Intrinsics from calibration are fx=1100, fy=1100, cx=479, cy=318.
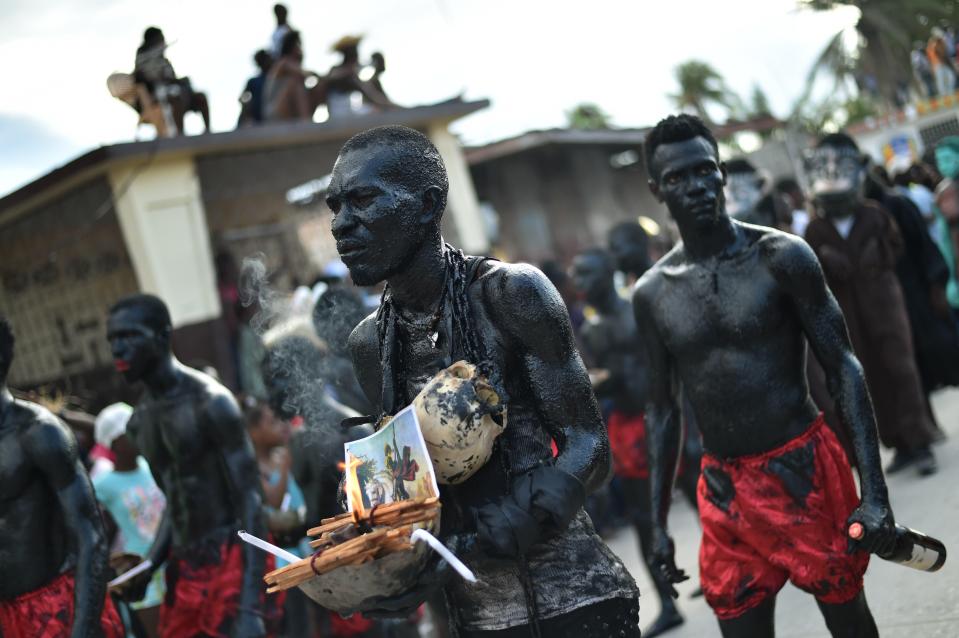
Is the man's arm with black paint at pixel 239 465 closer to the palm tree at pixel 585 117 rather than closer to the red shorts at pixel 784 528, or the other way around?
the red shorts at pixel 784 528

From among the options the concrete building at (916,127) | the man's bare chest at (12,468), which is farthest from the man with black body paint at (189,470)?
the concrete building at (916,127)

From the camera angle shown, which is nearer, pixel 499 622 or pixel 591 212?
pixel 499 622

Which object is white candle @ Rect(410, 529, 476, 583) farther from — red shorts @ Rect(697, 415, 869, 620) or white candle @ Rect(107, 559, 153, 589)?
white candle @ Rect(107, 559, 153, 589)

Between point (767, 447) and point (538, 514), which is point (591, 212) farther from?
point (538, 514)

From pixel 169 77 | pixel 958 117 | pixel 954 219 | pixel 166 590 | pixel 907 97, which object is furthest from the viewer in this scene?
pixel 907 97

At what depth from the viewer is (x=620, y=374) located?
23.9ft

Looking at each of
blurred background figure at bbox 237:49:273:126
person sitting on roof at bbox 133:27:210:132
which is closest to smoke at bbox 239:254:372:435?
person sitting on roof at bbox 133:27:210:132

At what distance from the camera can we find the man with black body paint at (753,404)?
373 centimetres

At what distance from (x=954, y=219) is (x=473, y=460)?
7065mm

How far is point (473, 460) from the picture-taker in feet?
8.57

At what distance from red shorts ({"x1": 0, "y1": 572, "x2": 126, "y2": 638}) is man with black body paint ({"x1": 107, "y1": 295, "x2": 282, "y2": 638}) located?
0.59 meters

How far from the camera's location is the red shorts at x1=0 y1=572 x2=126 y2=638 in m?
4.53

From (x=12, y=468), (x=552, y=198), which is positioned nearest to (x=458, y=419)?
(x=12, y=468)

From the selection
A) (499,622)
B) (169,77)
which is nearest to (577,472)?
(499,622)
